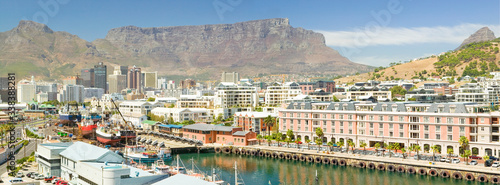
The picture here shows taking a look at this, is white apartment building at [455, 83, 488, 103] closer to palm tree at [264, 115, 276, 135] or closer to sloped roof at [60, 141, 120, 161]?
palm tree at [264, 115, 276, 135]

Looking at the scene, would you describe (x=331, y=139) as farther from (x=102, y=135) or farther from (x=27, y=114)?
(x=27, y=114)

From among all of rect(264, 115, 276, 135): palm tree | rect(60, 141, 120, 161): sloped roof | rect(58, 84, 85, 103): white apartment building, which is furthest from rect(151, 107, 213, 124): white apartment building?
rect(58, 84, 85, 103): white apartment building

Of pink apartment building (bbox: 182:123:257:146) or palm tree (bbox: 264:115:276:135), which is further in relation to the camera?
palm tree (bbox: 264:115:276:135)

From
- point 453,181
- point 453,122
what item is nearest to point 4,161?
point 453,181

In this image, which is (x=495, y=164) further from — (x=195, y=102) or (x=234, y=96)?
(x=195, y=102)

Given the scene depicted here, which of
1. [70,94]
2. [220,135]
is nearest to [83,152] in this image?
[220,135]

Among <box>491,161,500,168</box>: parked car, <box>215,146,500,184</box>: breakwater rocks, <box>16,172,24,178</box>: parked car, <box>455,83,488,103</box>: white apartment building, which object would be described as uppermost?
<box>455,83,488,103</box>: white apartment building
